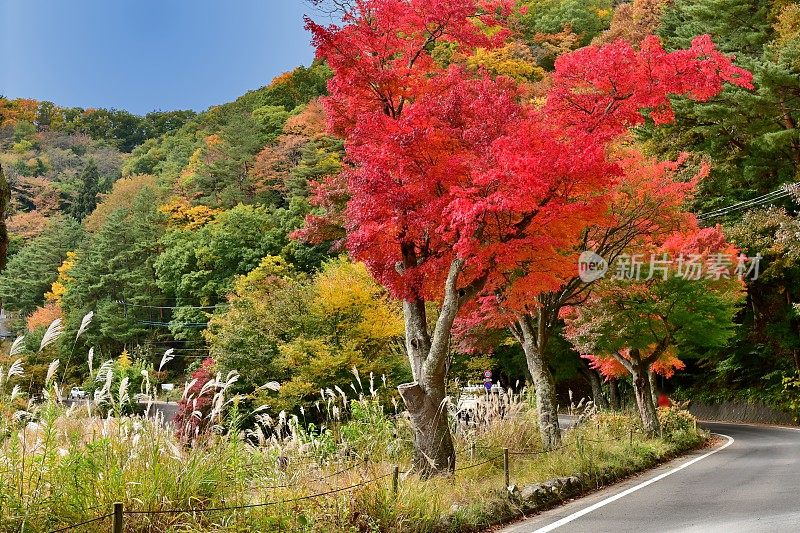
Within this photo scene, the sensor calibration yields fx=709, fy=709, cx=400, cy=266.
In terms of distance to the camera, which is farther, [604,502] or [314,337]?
[314,337]

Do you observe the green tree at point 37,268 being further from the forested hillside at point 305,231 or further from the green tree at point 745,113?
the green tree at point 745,113

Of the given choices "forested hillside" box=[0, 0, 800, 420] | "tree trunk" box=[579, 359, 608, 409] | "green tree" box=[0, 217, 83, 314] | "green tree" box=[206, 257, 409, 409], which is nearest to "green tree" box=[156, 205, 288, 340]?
"forested hillside" box=[0, 0, 800, 420]

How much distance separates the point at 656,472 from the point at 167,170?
53.7m

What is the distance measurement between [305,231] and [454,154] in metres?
3.47

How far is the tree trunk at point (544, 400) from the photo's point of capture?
11844 millimetres

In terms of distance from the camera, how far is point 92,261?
46.4m

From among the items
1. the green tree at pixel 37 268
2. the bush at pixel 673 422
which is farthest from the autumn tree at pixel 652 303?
the green tree at pixel 37 268

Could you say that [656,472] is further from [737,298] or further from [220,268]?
[220,268]

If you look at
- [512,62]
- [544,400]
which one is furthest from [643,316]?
[512,62]

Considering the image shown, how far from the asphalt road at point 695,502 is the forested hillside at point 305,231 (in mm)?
5742

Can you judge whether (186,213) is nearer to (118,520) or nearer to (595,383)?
(595,383)

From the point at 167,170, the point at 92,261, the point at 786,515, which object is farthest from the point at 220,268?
the point at 786,515

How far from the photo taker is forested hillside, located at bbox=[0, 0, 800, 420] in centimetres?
2392

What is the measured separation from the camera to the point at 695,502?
881 cm
